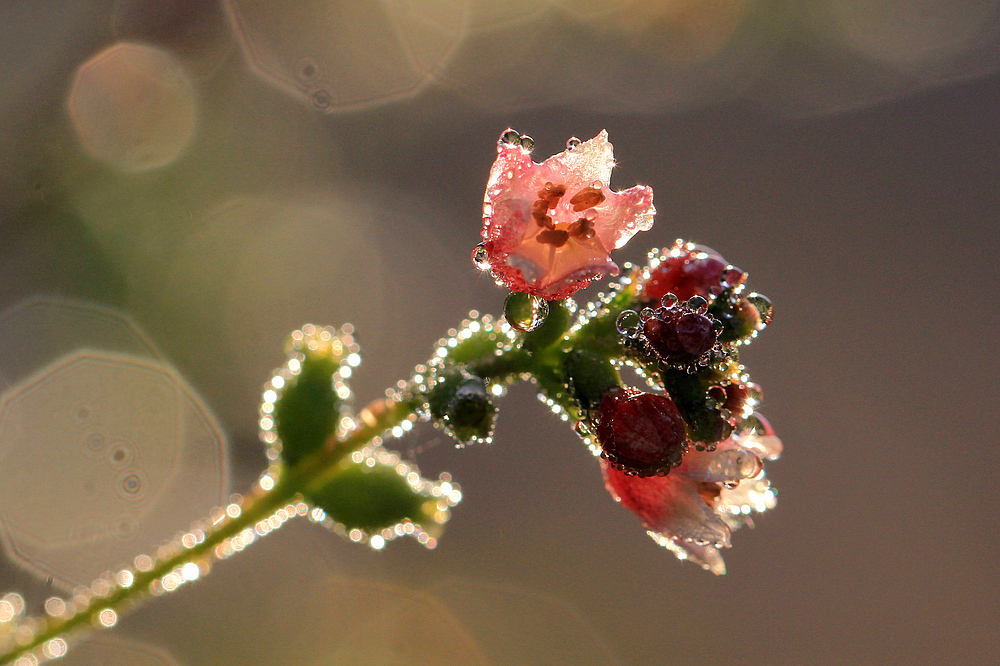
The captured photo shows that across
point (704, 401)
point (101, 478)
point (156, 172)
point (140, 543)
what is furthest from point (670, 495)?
point (156, 172)

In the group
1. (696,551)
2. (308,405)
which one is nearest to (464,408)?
(308,405)

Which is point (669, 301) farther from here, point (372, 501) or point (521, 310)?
point (372, 501)

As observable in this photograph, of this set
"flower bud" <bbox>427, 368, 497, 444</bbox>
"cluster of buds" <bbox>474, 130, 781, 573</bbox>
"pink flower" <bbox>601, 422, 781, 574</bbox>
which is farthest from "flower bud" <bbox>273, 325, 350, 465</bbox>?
"pink flower" <bbox>601, 422, 781, 574</bbox>

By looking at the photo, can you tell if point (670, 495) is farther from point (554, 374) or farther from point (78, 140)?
point (78, 140)

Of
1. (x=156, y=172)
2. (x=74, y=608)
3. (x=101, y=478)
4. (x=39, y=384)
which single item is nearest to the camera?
(x=74, y=608)

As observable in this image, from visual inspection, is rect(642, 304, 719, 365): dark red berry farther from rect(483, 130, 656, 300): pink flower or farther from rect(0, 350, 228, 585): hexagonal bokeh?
rect(0, 350, 228, 585): hexagonal bokeh

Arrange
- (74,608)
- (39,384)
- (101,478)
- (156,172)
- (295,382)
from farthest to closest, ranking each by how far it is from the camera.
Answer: (156,172), (39,384), (101,478), (295,382), (74,608)
